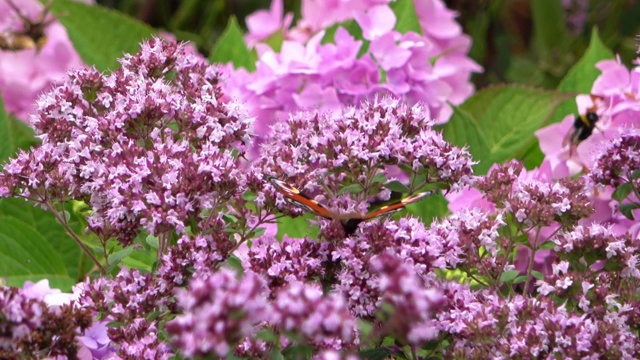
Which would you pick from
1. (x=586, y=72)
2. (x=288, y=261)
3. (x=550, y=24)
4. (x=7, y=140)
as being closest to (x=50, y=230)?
(x=7, y=140)

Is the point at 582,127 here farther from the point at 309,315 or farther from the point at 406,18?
the point at 309,315

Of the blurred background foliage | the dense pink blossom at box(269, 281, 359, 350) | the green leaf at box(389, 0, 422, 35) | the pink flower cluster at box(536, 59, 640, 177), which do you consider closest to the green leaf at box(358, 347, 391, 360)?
the dense pink blossom at box(269, 281, 359, 350)

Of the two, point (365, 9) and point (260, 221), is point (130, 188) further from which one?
point (365, 9)

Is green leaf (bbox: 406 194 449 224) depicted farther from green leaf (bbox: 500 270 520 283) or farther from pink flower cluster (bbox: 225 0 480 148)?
green leaf (bbox: 500 270 520 283)

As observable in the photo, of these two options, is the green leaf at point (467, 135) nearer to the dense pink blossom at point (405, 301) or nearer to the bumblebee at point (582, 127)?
the bumblebee at point (582, 127)

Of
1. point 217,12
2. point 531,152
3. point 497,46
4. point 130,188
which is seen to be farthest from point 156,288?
point 217,12

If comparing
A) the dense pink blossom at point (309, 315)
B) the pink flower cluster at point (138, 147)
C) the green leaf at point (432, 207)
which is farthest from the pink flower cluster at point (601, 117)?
the dense pink blossom at point (309, 315)
